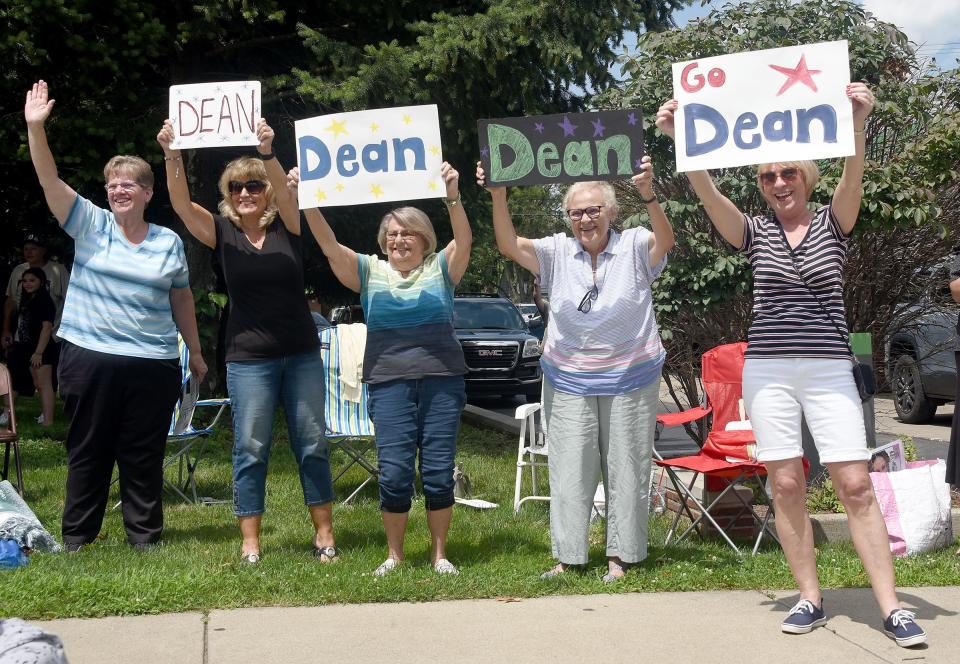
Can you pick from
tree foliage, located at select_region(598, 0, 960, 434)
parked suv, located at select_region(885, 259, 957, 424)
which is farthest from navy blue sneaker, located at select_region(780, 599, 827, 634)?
parked suv, located at select_region(885, 259, 957, 424)

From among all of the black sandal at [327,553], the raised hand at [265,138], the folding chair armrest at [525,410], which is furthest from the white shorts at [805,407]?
the folding chair armrest at [525,410]

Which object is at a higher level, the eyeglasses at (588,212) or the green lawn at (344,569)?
the eyeglasses at (588,212)

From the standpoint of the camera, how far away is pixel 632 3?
29.8 feet

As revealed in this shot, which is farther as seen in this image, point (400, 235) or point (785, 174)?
point (400, 235)

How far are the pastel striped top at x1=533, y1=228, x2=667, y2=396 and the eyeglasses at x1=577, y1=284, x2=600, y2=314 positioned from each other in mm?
15

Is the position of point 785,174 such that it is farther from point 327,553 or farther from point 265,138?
point 327,553

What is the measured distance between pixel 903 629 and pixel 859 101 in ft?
6.70

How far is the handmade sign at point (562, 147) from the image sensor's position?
4.91 m

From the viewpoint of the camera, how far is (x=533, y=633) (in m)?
4.18

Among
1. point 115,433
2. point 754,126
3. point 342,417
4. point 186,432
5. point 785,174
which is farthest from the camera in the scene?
point 342,417

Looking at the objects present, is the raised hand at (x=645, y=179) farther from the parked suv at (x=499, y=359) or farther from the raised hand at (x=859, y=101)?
the parked suv at (x=499, y=359)

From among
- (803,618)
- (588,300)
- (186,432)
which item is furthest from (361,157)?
(803,618)

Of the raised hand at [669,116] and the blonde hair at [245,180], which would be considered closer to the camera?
the raised hand at [669,116]

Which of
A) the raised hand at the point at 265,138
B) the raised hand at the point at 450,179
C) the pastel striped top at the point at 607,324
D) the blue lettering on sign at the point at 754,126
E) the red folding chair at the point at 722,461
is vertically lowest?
the red folding chair at the point at 722,461
